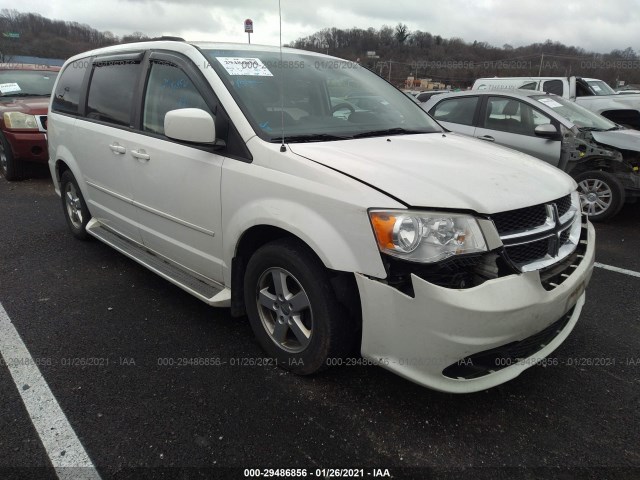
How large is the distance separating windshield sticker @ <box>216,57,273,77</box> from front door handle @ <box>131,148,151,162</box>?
81 centimetres

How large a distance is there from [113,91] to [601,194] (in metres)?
5.56

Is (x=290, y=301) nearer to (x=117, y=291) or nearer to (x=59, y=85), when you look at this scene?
(x=117, y=291)

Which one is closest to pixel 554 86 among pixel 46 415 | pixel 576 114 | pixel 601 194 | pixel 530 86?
pixel 530 86

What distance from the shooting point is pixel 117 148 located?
3.37 metres

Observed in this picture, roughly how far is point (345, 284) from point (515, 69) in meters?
42.9

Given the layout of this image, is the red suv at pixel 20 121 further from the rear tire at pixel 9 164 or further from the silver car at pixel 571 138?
the silver car at pixel 571 138

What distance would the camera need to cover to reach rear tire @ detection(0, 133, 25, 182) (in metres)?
7.16

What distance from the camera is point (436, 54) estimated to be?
44.0 meters

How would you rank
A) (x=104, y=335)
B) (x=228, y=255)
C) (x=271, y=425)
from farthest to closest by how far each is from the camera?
(x=104, y=335)
(x=228, y=255)
(x=271, y=425)

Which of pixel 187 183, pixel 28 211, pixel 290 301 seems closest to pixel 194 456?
pixel 290 301

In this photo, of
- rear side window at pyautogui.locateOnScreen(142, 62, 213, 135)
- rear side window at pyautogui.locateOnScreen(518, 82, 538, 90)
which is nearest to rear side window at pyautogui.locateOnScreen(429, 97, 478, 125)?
rear side window at pyautogui.locateOnScreen(142, 62, 213, 135)

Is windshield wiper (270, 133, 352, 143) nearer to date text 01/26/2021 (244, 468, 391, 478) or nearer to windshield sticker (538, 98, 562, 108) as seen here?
date text 01/26/2021 (244, 468, 391, 478)

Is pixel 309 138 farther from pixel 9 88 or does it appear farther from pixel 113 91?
pixel 9 88

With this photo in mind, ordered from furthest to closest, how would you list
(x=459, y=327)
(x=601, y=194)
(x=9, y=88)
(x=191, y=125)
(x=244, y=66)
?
(x=9, y=88) < (x=601, y=194) < (x=244, y=66) < (x=191, y=125) < (x=459, y=327)
